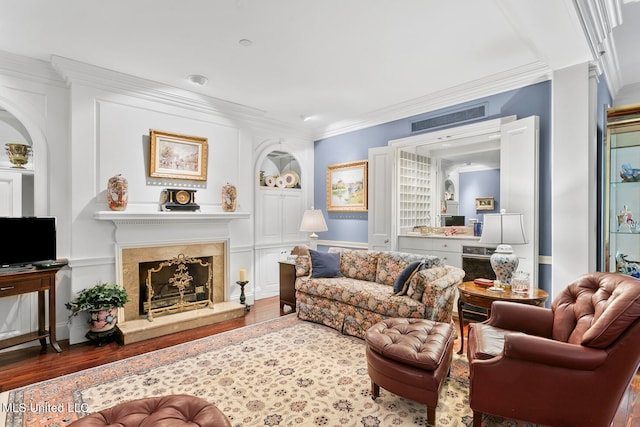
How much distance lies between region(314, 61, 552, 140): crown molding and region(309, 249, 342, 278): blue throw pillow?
2.28 meters

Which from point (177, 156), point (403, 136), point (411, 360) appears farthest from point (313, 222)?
point (411, 360)

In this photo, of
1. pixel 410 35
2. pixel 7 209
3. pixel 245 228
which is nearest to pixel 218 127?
pixel 245 228

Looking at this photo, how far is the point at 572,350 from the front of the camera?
1721 mm

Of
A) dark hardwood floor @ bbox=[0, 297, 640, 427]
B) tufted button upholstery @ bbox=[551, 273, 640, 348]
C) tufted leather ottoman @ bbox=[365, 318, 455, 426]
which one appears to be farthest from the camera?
dark hardwood floor @ bbox=[0, 297, 640, 427]

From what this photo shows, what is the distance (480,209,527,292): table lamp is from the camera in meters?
2.89

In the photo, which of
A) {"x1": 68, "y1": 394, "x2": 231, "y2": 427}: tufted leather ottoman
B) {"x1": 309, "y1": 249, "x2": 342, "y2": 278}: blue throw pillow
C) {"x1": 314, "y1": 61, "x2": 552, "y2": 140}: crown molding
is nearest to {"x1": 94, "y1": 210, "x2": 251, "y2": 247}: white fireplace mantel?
{"x1": 309, "y1": 249, "x2": 342, "y2": 278}: blue throw pillow

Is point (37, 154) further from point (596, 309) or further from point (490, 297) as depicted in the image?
point (596, 309)

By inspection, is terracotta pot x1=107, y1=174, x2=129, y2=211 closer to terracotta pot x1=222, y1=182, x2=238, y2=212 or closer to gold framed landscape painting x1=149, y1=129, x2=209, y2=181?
gold framed landscape painting x1=149, y1=129, x2=209, y2=181

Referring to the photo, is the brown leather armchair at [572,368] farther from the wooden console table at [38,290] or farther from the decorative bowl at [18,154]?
the decorative bowl at [18,154]

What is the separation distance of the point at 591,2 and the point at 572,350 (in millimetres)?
2331

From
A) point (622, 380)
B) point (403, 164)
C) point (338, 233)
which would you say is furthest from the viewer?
point (338, 233)

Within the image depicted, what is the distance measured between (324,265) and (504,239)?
196 centimetres

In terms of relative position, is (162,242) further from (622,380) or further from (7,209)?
(622,380)

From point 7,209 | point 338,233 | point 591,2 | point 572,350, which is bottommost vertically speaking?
point 572,350
